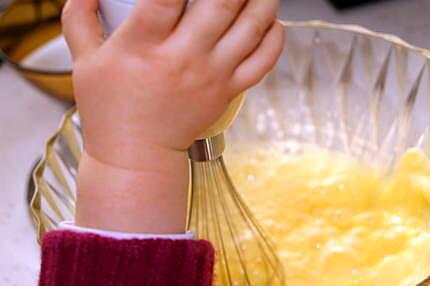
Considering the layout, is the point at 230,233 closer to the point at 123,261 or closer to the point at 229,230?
the point at 229,230

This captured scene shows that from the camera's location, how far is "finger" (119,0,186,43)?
268mm

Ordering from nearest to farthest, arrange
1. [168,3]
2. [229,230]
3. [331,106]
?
[168,3] < [229,230] < [331,106]

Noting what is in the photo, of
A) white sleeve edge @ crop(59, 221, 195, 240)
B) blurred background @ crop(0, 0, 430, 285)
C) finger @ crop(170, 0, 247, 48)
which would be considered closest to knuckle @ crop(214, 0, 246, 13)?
finger @ crop(170, 0, 247, 48)

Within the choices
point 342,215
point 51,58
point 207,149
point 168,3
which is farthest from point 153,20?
point 51,58

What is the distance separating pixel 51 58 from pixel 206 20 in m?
0.39

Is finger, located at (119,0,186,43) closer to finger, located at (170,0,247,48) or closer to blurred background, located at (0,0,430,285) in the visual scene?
finger, located at (170,0,247,48)

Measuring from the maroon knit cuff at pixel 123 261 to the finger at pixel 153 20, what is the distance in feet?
0.31

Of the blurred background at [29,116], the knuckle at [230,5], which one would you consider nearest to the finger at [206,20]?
the knuckle at [230,5]

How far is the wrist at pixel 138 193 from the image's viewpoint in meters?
0.30

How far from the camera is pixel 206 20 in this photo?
0.90 ft

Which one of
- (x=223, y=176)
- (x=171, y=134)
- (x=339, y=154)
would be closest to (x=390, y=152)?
(x=339, y=154)

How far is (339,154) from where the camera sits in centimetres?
54

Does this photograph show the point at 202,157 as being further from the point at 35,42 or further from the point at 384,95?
the point at 35,42

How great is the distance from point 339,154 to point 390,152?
0.04 m
